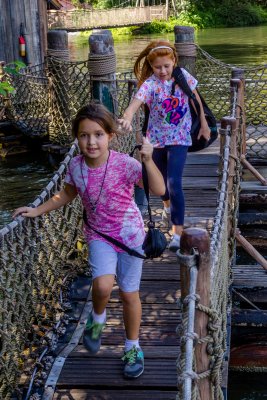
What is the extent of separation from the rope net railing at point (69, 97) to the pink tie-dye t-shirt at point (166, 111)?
3.10 metres

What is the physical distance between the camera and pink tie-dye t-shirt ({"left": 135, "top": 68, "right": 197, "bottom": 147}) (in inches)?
187

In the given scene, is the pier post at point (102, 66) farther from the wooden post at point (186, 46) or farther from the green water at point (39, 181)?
the green water at point (39, 181)

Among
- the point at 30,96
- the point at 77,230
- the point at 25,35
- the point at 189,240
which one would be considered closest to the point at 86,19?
the point at 25,35

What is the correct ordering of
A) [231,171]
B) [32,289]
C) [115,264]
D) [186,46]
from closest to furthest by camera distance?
[115,264] → [32,289] → [231,171] → [186,46]

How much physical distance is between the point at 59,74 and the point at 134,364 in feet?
21.2

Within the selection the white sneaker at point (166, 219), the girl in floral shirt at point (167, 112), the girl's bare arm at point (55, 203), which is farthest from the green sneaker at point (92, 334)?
the white sneaker at point (166, 219)

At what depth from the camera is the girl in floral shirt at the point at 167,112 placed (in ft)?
15.3

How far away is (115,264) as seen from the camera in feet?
11.7

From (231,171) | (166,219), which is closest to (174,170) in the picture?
(231,171)

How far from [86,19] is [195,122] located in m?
38.3

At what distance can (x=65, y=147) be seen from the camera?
33.5 feet

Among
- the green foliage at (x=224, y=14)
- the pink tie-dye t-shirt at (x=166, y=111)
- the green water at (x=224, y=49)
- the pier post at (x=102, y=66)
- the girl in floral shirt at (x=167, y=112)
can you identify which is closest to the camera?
→ the girl in floral shirt at (x=167, y=112)

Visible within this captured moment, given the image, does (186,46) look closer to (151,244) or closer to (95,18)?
(151,244)

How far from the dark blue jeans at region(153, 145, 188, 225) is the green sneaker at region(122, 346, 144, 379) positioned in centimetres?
148
